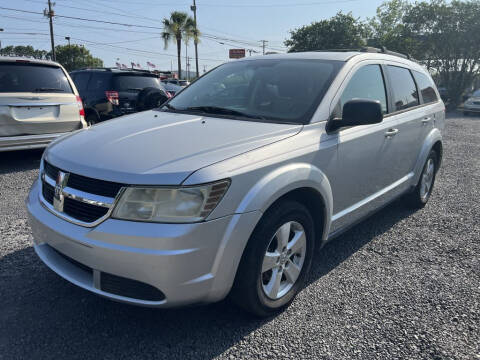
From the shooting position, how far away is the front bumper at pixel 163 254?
2.02 m

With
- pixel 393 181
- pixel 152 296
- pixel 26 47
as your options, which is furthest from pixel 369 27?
pixel 26 47

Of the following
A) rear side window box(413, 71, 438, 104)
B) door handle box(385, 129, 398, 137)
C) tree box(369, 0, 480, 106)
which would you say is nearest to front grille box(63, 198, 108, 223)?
door handle box(385, 129, 398, 137)

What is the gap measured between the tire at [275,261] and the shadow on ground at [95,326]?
0.66 ft

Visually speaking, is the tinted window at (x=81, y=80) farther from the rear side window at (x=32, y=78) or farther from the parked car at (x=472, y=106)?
the parked car at (x=472, y=106)

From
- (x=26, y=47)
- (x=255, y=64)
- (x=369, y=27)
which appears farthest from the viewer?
(x=26, y=47)

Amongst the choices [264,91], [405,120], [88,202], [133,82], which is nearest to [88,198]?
[88,202]

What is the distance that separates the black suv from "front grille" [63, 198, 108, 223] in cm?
625

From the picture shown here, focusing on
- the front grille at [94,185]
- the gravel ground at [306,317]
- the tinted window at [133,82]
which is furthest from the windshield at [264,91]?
the tinted window at [133,82]

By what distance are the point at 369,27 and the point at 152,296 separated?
135 ft

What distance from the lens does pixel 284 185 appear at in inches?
94.7

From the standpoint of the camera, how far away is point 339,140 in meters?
2.95

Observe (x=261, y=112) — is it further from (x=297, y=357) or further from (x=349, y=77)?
(x=297, y=357)

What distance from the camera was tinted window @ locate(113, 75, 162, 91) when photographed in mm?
8531

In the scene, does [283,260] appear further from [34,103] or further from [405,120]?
[34,103]
